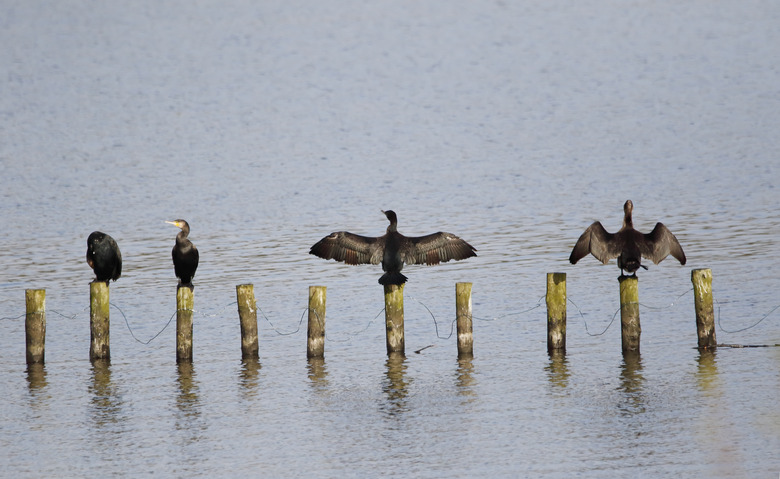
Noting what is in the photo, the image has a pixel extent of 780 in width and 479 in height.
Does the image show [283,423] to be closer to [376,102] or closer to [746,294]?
[746,294]

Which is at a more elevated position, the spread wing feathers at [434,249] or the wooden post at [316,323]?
the spread wing feathers at [434,249]

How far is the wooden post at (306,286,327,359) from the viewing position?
53.6 feet

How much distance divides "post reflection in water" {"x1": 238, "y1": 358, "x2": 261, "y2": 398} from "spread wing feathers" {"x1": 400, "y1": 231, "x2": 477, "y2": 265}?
265 centimetres

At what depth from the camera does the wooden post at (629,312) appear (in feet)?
52.4

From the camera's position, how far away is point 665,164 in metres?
39.4

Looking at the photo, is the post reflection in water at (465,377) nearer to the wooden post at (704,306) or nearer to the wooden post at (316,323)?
the wooden post at (316,323)

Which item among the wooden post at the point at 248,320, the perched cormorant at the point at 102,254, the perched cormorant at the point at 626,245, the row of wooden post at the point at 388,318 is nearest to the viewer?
the perched cormorant at the point at 626,245

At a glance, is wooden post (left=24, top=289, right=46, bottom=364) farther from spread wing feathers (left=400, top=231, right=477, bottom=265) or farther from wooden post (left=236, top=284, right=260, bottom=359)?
spread wing feathers (left=400, top=231, right=477, bottom=265)

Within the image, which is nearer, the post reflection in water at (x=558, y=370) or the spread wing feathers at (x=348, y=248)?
the post reflection in water at (x=558, y=370)

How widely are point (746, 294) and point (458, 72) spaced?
45911 mm

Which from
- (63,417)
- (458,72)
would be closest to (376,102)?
(458,72)

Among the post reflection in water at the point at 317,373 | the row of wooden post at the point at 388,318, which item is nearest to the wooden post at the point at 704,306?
the row of wooden post at the point at 388,318

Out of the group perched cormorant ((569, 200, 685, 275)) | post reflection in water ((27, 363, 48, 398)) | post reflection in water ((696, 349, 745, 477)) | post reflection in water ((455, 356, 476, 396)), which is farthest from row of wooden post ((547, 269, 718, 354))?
post reflection in water ((27, 363, 48, 398))

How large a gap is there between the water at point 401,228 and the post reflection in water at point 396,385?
0.06 m
